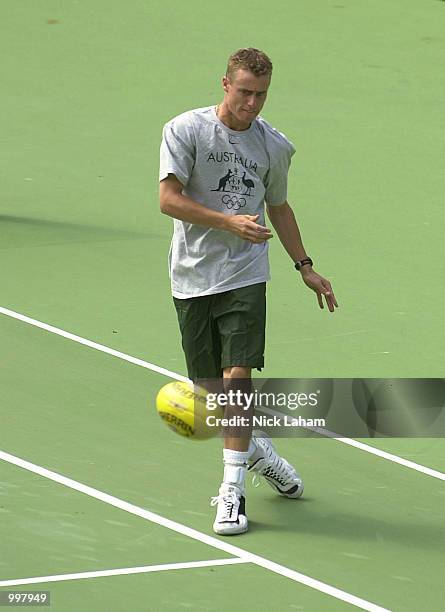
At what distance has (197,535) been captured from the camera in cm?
828

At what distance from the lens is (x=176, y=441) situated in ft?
31.9

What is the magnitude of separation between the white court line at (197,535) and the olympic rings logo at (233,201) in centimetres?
173

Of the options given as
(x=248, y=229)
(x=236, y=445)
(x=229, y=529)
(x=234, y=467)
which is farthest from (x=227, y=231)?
(x=229, y=529)

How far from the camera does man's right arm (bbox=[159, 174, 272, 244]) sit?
7.98 m

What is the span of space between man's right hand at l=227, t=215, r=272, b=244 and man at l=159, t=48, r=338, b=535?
0.24ft

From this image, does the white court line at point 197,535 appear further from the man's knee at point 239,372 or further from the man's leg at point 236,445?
the man's knee at point 239,372

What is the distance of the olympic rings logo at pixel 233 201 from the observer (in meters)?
8.38

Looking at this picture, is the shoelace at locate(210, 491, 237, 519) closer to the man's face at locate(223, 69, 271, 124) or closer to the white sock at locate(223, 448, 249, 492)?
the white sock at locate(223, 448, 249, 492)

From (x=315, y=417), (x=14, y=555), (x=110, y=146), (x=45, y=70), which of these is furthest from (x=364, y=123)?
(x=14, y=555)

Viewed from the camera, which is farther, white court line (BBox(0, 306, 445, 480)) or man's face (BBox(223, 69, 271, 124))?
white court line (BBox(0, 306, 445, 480))

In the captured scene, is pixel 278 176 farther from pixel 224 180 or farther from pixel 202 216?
pixel 202 216

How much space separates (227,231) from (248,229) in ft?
1.11

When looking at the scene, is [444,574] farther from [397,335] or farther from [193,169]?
[397,335]

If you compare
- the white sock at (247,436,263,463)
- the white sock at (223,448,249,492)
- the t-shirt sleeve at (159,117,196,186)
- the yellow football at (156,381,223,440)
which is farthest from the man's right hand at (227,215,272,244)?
the white sock at (247,436,263,463)
